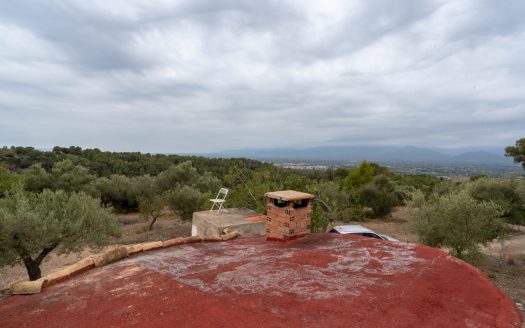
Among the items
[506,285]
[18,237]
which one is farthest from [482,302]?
[18,237]

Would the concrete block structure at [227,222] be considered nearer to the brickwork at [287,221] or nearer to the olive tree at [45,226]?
the brickwork at [287,221]

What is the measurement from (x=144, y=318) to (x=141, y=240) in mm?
17246

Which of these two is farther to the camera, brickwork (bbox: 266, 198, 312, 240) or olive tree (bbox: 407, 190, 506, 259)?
olive tree (bbox: 407, 190, 506, 259)

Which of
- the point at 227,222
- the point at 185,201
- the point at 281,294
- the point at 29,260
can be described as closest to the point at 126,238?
the point at 185,201

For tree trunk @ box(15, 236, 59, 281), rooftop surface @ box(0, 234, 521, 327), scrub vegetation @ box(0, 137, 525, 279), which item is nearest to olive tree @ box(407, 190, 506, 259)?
scrub vegetation @ box(0, 137, 525, 279)

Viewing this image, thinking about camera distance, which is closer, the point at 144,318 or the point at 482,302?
the point at 144,318

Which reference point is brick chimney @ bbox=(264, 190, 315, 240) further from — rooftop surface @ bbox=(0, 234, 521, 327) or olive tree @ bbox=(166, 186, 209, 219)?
olive tree @ bbox=(166, 186, 209, 219)

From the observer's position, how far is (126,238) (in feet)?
67.5

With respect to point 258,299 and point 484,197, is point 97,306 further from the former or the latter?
point 484,197

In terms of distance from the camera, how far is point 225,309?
13.3ft

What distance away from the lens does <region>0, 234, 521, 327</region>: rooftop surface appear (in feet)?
12.5

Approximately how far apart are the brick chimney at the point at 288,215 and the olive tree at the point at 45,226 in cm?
839

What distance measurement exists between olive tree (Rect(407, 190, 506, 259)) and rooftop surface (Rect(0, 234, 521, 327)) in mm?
8402

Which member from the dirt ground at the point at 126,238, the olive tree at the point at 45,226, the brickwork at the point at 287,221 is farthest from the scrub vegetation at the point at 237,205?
the brickwork at the point at 287,221
